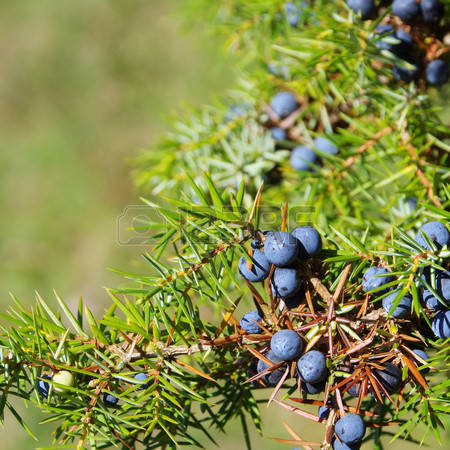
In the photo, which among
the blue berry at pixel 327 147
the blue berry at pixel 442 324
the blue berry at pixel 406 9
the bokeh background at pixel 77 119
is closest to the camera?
the blue berry at pixel 442 324

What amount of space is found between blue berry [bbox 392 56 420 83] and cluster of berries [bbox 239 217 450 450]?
327 millimetres

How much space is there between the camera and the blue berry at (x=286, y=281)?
1.71 feet

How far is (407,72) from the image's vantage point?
2.47 feet

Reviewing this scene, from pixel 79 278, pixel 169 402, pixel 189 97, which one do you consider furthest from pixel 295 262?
pixel 189 97

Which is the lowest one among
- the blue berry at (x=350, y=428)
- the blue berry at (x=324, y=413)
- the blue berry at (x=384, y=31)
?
the blue berry at (x=324, y=413)

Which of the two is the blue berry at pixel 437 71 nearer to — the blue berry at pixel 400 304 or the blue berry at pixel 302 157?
the blue berry at pixel 302 157

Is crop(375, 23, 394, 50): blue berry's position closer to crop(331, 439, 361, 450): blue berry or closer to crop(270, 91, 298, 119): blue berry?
crop(270, 91, 298, 119): blue berry

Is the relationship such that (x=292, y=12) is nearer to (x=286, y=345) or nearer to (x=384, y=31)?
(x=384, y=31)

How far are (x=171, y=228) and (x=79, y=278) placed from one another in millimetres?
2802

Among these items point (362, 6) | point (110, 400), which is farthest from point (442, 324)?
point (362, 6)

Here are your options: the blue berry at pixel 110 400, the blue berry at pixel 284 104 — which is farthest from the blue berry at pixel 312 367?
the blue berry at pixel 284 104

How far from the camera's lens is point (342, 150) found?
786 millimetres

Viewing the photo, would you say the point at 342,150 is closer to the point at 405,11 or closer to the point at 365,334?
the point at 405,11

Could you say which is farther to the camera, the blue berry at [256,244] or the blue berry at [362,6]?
the blue berry at [362,6]
